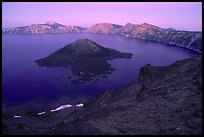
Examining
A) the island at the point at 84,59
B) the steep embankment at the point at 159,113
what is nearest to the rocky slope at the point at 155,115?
the steep embankment at the point at 159,113

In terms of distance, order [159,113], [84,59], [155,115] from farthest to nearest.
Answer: [84,59], [159,113], [155,115]

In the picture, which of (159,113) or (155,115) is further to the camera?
(159,113)

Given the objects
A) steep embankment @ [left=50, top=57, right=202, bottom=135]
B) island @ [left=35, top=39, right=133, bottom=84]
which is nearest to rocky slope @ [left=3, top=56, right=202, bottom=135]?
steep embankment @ [left=50, top=57, right=202, bottom=135]

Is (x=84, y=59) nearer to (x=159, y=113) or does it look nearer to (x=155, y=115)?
(x=159, y=113)

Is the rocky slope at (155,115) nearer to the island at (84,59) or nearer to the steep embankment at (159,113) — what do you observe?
the steep embankment at (159,113)

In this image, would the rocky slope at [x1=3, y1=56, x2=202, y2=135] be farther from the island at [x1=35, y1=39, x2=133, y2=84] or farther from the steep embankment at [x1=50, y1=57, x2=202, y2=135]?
the island at [x1=35, y1=39, x2=133, y2=84]

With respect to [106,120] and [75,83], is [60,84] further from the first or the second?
[106,120]

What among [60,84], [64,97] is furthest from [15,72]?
[64,97]

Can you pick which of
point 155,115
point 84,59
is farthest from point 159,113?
point 84,59
